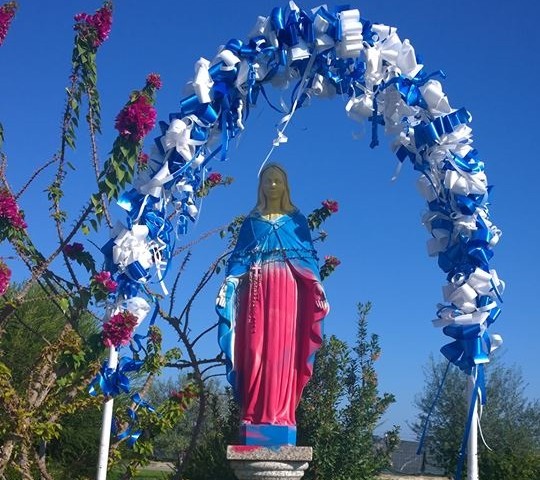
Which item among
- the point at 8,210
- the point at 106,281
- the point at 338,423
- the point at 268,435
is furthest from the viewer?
the point at 338,423

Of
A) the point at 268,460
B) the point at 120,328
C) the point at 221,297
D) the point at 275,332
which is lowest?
the point at 268,460

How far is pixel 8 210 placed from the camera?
19.2ft

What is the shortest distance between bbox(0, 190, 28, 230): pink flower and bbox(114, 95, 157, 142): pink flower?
999 millimetres

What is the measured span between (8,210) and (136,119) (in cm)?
122

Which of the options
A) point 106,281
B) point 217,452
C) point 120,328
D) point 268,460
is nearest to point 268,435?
point 268,460

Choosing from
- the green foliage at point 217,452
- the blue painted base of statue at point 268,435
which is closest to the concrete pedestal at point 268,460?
the blue painted base of statue at point 268,435

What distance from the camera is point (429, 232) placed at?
6.27 metres

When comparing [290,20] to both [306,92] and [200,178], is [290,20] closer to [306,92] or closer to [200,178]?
[306,92]

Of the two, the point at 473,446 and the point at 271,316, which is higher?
the point at 271,316

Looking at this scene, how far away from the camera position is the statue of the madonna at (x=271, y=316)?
638 cm

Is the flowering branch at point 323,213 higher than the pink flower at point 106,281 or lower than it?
higher

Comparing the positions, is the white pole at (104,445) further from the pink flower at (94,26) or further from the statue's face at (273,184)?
the pink flower at (94,26)

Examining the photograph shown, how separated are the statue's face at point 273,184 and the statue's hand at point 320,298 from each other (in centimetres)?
104

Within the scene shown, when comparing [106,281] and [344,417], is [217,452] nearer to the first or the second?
[344,417]
